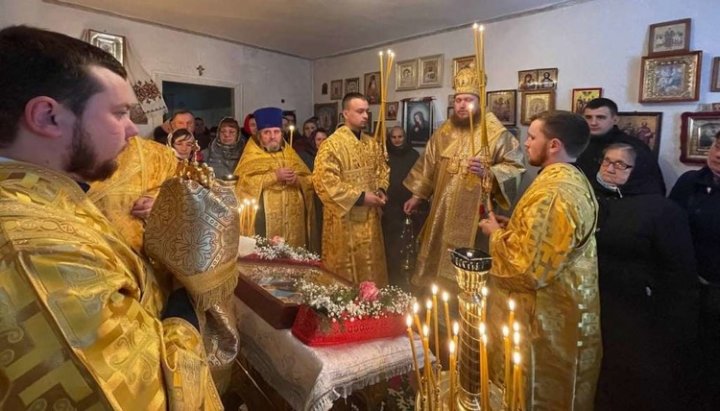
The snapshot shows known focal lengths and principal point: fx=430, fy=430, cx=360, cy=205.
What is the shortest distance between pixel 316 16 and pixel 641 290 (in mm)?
4275

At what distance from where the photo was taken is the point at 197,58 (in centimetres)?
611

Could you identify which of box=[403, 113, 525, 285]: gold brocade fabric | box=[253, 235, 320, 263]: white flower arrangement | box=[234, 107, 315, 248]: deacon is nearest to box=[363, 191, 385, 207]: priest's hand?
box=[403, 113, 525, 285]: gold brocade fabric

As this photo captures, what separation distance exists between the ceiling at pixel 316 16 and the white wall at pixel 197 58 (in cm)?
14

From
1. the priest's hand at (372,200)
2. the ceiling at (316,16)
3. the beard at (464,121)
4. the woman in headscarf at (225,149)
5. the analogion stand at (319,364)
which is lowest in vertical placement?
the analogion stand at (319,364)

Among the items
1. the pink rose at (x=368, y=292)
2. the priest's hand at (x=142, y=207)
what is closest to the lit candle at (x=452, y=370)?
the pink rose at (x=368, y=292)

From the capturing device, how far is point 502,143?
3.83 meters

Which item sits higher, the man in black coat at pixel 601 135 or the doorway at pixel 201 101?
the doorway at pixel 201 101

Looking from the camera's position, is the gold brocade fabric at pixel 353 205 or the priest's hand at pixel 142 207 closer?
the priest's hand at pixel 142 207

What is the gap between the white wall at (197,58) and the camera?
4.77 metres

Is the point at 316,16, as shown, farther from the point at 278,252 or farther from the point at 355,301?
the point at 355,301

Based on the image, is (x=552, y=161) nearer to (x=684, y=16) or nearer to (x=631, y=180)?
(x=631, y=180)

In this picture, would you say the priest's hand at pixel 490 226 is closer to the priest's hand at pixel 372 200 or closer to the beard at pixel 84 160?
the priest's hand at pixel 372 200

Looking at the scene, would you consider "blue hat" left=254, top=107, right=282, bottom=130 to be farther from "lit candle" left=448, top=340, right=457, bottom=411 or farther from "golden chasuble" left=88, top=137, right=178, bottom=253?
"lit candle" left=448, top=340, right=457, bottom=411

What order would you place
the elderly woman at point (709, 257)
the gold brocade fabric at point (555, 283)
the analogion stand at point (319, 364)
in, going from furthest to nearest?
the elderly woman at point (709, 257), the gold brocade fabric at point (555, 283), the analogion stand at point (319, 364)
